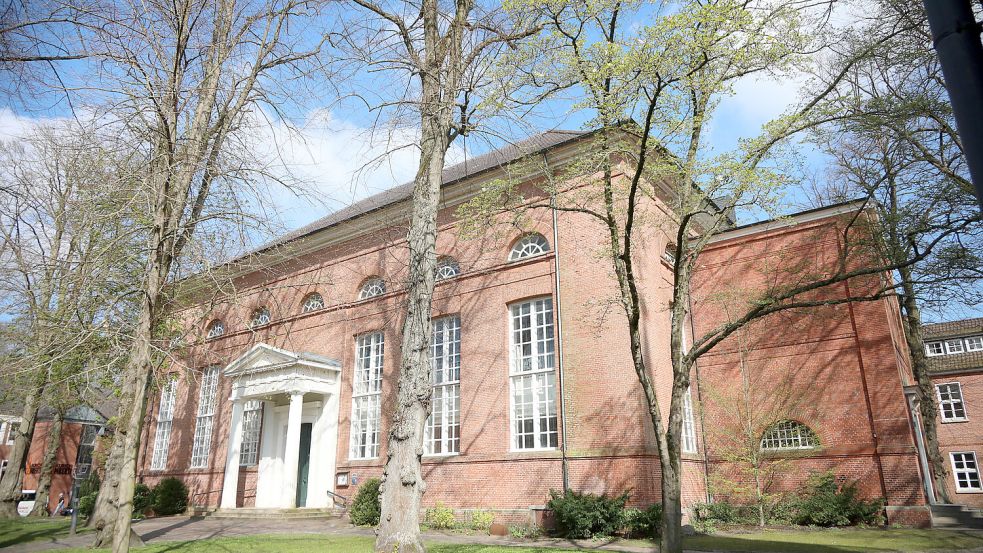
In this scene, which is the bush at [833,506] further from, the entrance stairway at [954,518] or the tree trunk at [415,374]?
the tree trunk at [415,374]

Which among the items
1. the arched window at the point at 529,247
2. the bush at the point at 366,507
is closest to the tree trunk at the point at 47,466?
the bush at the point at 366,507

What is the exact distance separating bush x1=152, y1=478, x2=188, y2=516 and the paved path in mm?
1964

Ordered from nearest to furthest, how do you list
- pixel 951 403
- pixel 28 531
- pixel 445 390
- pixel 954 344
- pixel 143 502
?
pixel 28 531 < pixel 445 390 < pixel 143 502 < pixel 951 403 < pixel 954 344

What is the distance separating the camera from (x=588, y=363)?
1498cm

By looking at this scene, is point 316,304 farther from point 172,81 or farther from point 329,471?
point 172,81

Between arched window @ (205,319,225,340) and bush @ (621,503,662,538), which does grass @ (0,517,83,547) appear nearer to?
arched window @ (205,319,225,340)

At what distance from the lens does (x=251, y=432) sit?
22.6 m

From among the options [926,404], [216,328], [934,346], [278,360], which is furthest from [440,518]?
[934,346]

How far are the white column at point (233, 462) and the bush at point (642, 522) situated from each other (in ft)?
45.2

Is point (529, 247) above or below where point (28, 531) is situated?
above

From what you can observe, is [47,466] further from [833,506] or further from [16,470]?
[833,506]

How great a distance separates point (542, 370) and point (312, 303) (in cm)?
1060

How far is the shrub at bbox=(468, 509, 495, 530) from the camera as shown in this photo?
14.9m

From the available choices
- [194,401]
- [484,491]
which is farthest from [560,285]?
[194,401]
